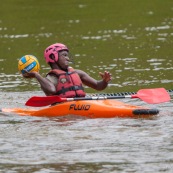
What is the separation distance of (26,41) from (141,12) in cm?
681

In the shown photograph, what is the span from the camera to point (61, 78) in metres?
14.0

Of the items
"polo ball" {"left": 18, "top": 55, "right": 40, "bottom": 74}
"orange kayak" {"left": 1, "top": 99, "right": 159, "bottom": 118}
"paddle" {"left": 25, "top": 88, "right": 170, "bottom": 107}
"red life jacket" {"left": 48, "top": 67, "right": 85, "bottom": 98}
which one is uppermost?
"polo ball" {"left": 18, "top": 55, "right": 40, "bottom": 74}

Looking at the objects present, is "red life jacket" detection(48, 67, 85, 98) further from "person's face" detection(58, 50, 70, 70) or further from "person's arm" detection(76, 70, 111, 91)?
"person's arm" detection(76, 70, 111, 91)

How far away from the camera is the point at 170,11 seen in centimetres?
2917

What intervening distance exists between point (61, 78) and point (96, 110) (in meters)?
1.13

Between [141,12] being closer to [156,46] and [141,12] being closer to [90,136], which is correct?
[156,46]

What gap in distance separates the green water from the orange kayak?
3180 mm

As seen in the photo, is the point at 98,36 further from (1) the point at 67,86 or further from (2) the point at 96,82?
(1) the point at 67,86

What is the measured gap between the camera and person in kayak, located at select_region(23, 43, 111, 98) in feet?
45.7

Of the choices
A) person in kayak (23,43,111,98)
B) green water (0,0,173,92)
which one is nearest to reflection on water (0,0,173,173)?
green water (0,0,173,92)

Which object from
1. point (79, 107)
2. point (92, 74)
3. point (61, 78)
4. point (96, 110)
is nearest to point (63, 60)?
point (61, 78)

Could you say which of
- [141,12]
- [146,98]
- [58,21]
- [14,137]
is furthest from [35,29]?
[14,137]

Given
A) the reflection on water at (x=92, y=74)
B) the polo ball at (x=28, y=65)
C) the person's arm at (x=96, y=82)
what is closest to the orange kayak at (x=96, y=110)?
the reflection on water at (x=92, y=74)

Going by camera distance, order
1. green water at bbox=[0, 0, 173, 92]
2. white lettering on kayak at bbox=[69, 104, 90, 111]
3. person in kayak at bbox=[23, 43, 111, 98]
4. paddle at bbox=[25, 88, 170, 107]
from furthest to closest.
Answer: green water at bbox=[0, 0, 173, 92] → person in kayak at bbox=[23, 43, 111, 98] → paddle at bbox=[25, 88, 170, 107] → white lettering on kayak at bbox=[69, 104, 90, 111]
